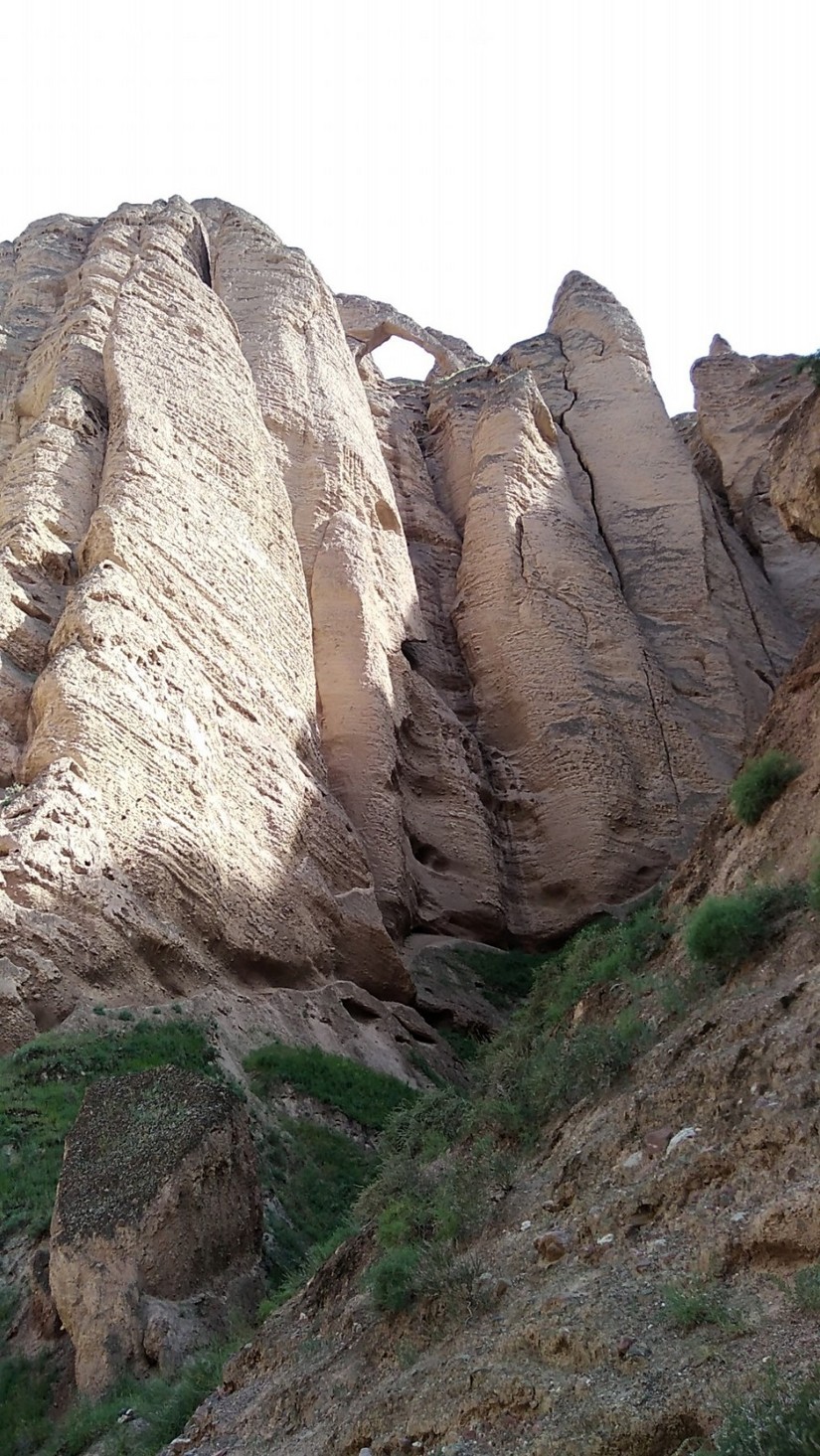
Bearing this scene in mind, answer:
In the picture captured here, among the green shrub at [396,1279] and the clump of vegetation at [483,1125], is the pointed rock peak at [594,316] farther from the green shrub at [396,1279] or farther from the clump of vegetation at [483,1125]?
the green shrub at [396,1279]

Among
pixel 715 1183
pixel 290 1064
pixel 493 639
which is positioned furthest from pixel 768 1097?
pixel 493 639

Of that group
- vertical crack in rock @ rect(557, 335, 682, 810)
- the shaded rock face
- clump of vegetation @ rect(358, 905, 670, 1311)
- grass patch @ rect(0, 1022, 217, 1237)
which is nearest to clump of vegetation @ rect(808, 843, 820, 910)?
clump of vegetation @ rect(358, 905, 670, 1311)

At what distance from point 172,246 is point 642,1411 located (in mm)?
27074

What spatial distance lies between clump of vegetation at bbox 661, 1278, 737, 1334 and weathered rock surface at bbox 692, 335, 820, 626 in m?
29.7

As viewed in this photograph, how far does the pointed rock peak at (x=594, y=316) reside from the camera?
122 feet

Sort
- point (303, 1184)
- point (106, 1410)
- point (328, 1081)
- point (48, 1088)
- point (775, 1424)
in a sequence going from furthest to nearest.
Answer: point (328, 1081)
point (303, 1184)
point (48, 1088)
point (106, 1410)
point (775, 1424)

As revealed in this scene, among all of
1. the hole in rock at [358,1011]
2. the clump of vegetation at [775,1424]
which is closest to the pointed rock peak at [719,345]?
the hole in rock at [358,1011]

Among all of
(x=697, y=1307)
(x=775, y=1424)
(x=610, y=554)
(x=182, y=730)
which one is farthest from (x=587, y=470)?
(x=775, y=1424)

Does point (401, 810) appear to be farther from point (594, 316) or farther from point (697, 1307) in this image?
point (594, 316)

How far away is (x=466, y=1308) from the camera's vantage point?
20.2 feet

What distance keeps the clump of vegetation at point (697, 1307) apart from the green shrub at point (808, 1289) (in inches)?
11.5

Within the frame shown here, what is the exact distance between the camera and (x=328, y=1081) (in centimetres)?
1485

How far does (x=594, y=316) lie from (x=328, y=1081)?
3027 centimetres

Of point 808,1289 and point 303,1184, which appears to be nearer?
point 808,1289
